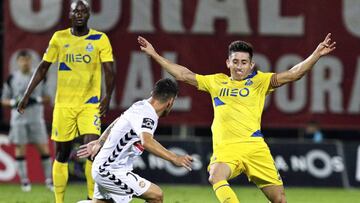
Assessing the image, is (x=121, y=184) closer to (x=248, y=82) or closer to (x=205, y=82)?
(x=205, y=82)

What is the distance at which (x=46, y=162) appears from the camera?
16250 millimetres

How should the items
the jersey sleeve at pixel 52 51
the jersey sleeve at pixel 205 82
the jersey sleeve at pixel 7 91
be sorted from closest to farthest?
the jersey sleeve at pixel 205 82
the jersey sleeve at pixel 52 51
the jersey sleeve at pixel 7 91

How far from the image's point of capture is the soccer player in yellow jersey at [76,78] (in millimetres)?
12172

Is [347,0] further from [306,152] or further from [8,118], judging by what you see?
[8,118]

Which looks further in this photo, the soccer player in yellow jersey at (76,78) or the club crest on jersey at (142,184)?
the soccer player in yellow jersey at (76,78)

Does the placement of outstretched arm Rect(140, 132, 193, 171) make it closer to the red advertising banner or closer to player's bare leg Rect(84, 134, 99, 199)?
player's bare leg Rect(84, 134, 99, 199)

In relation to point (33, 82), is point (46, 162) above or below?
below

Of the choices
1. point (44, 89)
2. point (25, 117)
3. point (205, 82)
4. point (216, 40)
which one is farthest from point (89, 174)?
point (216, 40)

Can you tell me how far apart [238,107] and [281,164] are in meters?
7.81

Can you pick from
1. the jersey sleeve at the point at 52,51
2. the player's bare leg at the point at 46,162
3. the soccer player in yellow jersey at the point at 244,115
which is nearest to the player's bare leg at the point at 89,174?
the jersey sleeve at the point at 52,51

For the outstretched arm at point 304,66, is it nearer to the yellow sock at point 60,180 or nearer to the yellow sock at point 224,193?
the yellow sock at point 224,193

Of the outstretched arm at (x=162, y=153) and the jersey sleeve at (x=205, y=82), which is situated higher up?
the jersey sleeve at (x=205, y=82)

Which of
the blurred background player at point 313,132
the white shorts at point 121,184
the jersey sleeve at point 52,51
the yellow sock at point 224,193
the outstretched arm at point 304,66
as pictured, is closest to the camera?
the white shorts at point 121,184

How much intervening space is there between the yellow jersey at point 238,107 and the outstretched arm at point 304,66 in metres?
0.10
